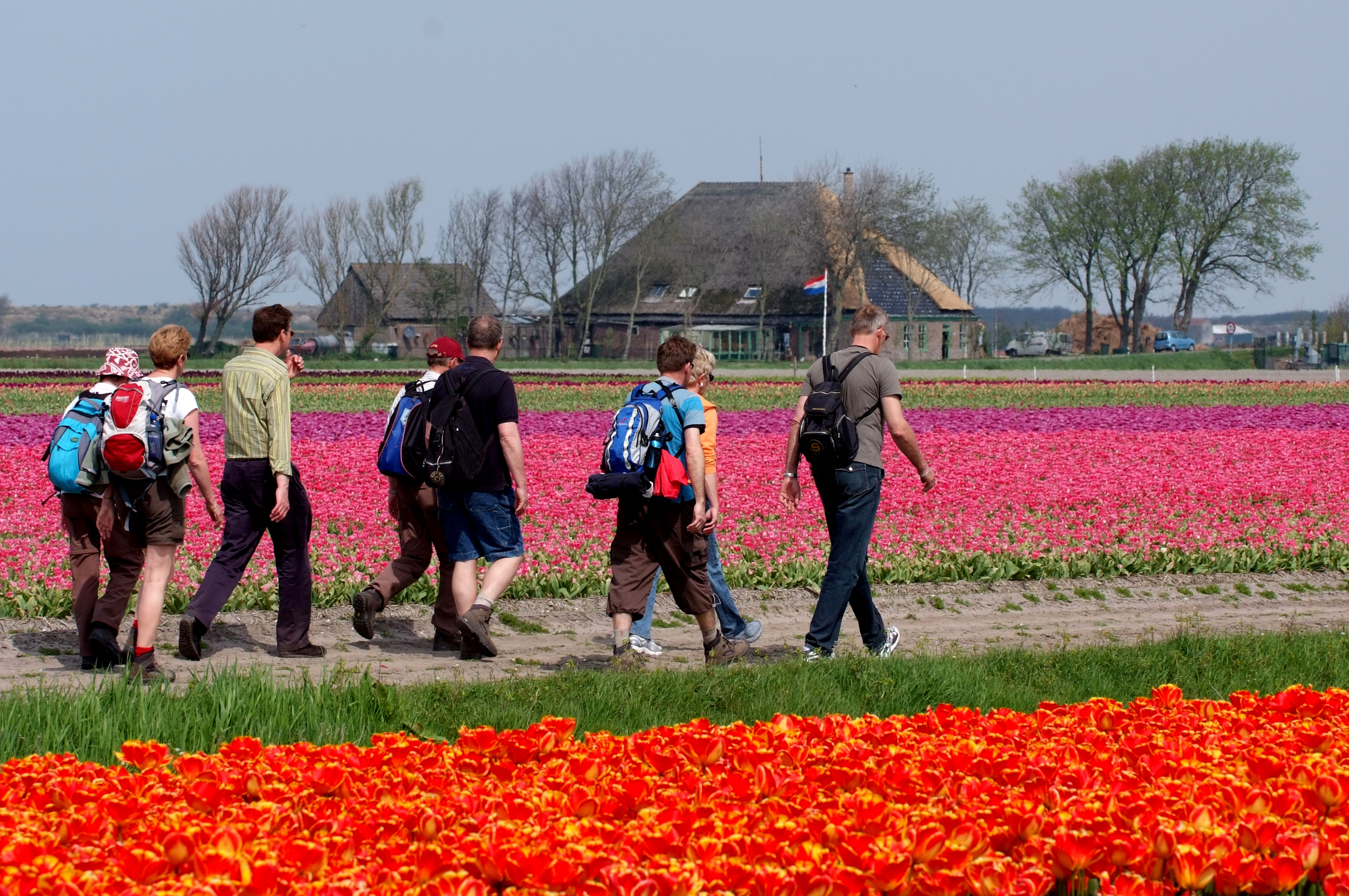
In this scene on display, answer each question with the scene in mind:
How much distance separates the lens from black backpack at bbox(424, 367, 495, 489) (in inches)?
282

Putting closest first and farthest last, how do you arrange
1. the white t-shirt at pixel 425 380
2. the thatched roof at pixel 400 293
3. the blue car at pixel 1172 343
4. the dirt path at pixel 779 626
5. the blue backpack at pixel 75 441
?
the blue backpack at pixel 75 441
the dirt path at pixel 779 626
the white t-shirt at pixel 425 380
the blue car at pixel 1172 343
the thatched roof at pixel 400 293

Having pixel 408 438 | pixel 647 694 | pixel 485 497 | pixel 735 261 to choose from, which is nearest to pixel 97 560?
pixel 408 438

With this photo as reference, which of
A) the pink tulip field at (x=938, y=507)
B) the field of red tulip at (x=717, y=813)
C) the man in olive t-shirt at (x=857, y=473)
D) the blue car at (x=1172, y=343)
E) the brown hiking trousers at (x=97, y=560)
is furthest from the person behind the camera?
the blue car at (x=1172, y=343)

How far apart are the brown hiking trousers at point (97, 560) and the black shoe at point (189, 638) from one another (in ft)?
0.96

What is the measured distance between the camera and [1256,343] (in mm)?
68375

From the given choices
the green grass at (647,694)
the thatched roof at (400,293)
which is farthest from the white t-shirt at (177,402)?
the thatched roof at (400,293)

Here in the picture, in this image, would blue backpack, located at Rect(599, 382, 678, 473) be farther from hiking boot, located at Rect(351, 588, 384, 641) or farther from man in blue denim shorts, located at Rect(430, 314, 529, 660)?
hiking boot, located at Rect(351, 588, 384, 641)

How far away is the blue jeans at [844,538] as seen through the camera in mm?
7078

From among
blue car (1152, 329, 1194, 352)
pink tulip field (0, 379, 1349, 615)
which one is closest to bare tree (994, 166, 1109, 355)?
blue car (1152, 329, 1194, 352)

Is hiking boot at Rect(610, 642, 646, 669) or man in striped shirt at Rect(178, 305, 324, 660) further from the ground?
man in striped shirt at Rect(178, 305, 324, 660)

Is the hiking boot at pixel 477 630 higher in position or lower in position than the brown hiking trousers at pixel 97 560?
lower

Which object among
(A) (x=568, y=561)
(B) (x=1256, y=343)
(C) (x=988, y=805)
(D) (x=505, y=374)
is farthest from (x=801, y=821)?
(B) (x=1256, y=343)

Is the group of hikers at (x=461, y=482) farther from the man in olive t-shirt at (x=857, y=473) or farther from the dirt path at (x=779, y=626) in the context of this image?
the dirt path at (x=779, y=626)

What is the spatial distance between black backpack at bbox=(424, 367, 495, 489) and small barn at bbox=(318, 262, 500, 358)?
65.4m
